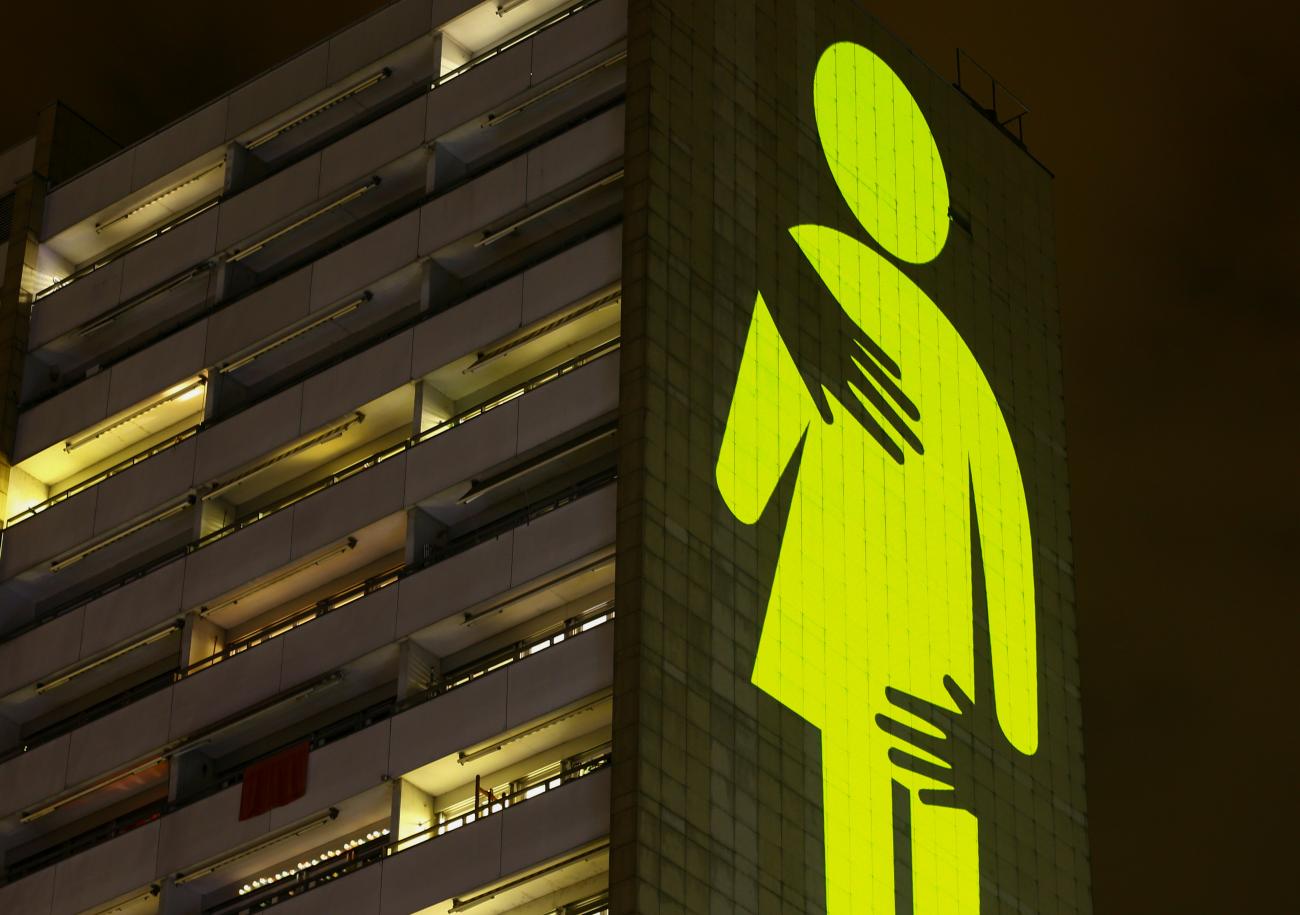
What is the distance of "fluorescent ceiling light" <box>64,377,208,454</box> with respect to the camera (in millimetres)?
110562

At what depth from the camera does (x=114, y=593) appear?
349 ft

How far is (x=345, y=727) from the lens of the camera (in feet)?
322

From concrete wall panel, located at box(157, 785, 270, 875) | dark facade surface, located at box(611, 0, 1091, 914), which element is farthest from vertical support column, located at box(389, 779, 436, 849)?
dark facade surface, located at box(611, 0, 1091, 914)

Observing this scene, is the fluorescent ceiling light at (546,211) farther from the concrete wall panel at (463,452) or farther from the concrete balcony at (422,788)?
the concrete balcony at (422,788)

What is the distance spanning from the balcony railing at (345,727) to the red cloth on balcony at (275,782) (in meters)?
0.75

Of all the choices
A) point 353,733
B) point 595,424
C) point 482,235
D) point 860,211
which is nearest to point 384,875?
point 353,733

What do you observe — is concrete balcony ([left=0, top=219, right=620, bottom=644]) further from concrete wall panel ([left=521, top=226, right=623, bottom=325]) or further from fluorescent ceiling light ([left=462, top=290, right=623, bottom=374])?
fluorescent ceiling light ([left=462, top=290, right=623, bottom=374])

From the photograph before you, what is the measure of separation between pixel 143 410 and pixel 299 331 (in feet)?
26.5

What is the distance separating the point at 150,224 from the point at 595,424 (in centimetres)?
3045

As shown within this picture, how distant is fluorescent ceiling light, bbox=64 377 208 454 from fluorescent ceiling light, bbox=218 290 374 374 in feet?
4.88

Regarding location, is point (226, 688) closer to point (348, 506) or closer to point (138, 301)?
point (348, 506)

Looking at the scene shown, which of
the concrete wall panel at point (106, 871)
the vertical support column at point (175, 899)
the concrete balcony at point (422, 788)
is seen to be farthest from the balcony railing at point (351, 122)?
the vertical support column at point (175, 899)

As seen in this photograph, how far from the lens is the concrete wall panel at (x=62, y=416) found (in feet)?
370

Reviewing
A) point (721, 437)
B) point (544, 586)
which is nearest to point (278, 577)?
point (544, 586)
